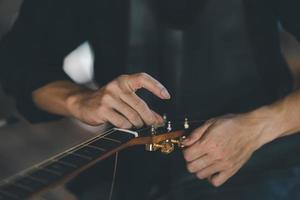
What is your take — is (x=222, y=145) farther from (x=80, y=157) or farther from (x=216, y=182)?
(x=80, y=157)

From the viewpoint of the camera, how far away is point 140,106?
1.82ft

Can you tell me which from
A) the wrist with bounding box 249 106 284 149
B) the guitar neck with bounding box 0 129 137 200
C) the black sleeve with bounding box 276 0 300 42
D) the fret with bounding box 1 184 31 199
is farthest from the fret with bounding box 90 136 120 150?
the black sleeve with bounding box 276 0 300 42

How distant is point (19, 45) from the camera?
686mm

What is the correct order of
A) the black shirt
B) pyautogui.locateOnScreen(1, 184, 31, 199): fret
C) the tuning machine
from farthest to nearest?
the black shirt → the tuning machine → pyautogui.locateOnScreen(1, 184, 31, 199): fret

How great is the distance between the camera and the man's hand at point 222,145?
57 cm

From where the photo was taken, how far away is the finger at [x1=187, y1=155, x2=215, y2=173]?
22.7 inches

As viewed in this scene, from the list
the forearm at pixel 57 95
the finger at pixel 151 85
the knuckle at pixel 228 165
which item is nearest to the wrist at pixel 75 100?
the forearm at pixel 57 95

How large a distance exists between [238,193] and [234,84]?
159 mm

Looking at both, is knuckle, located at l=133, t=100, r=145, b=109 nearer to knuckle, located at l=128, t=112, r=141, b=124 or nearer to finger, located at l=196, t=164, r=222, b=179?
knuckle, located at l=128, t=112, r=141, b=124

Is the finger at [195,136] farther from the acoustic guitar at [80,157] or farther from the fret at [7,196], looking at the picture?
the fret at [7,196]

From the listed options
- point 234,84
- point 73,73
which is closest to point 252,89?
point 234,84

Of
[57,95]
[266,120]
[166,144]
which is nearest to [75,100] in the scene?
[57,95]

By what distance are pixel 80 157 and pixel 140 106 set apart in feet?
0.33

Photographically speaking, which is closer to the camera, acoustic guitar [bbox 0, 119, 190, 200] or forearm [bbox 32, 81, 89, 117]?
acoustic guitar [bbox 0, 119, 190, 200]
